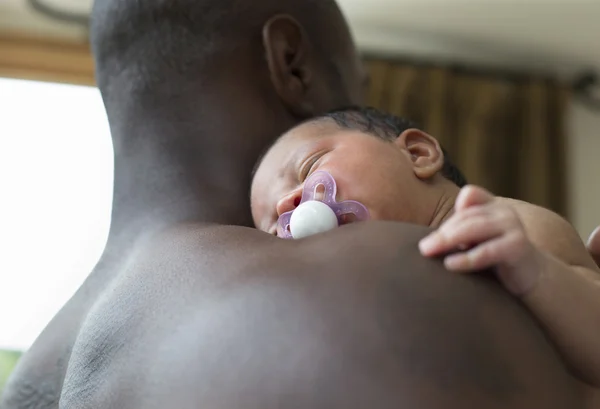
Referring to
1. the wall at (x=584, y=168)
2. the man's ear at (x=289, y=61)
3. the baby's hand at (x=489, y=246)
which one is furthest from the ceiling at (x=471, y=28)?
the baby's hand at (x=489, y=246)

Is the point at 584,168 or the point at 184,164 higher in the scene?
the point at 184,164

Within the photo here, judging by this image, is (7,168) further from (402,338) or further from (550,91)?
(402,338)

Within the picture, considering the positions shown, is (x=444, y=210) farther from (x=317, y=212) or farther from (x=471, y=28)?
(x=471, y=28)

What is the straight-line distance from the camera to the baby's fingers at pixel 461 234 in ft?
1.73

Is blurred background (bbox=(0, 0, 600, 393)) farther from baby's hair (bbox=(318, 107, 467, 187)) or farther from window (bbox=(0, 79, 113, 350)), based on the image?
baby's hair (bbox=(318, 107, 467, 187))

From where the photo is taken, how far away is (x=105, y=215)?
2.36m

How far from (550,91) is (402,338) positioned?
7.74 feet

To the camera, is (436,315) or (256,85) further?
(256,85)

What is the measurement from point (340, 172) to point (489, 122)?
6.34ft

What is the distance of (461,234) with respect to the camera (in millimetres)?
526

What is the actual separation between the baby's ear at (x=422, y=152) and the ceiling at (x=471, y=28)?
5.49 feet

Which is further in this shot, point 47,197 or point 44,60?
point 44,60

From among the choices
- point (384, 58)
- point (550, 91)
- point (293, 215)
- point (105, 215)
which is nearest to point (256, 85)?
point (293, 215)

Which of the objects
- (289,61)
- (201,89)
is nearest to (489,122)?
(289,61)
